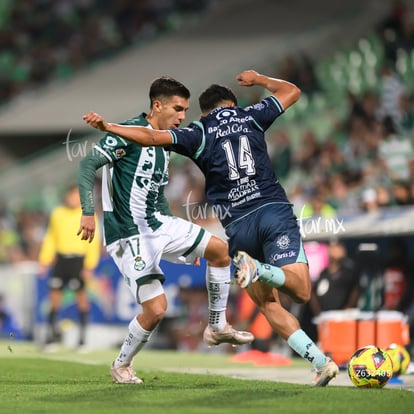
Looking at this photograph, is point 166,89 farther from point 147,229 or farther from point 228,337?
point 228,337

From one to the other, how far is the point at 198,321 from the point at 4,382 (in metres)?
6.58

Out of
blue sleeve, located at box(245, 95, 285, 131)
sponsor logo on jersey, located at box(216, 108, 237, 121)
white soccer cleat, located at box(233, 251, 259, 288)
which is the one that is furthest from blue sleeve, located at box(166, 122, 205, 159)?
white soccer cleat, located at box(233, 251, 259, 288)

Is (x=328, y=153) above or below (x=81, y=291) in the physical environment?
above

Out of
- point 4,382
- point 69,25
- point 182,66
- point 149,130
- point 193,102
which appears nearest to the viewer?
point 149,130

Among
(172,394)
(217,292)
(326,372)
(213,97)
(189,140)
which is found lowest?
(172,394)

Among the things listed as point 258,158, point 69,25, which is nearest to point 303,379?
point 258,158

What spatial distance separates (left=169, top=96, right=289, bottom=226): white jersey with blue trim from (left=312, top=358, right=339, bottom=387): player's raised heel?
1.32 metres

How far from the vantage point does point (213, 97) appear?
9320mm

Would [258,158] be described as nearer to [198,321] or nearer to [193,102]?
[198,321]

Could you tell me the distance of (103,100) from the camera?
1151 inches

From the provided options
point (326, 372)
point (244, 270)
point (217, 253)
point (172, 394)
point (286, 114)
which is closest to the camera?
point (244, 270)

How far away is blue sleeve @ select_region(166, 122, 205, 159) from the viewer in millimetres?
8812

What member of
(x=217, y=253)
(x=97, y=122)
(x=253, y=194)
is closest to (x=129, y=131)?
(x=97, y=122)

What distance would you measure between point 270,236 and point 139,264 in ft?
3.90
